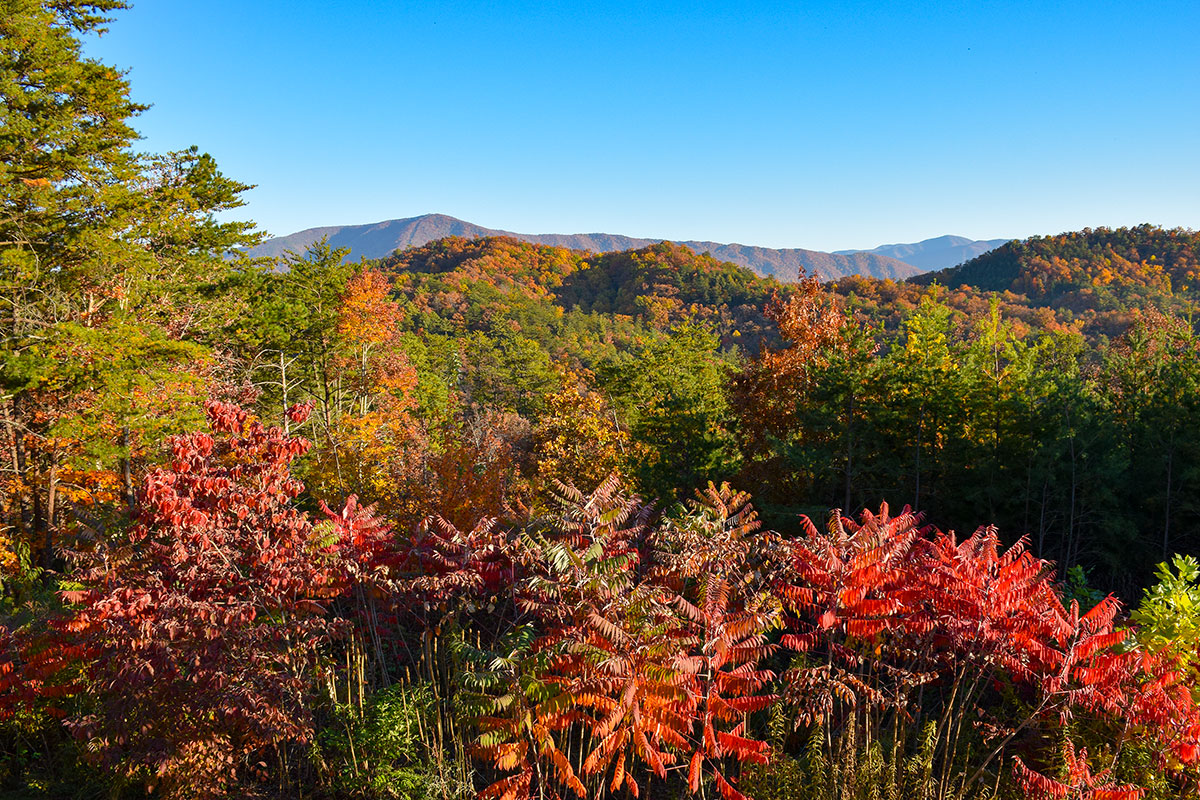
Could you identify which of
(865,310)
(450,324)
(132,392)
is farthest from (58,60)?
(865,310)

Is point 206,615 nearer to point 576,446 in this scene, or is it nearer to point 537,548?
point 537,548

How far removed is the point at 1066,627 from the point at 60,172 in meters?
19.6

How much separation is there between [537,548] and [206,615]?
2.42m

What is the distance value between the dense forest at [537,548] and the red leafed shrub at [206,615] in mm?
34

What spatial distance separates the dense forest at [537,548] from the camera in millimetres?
4133

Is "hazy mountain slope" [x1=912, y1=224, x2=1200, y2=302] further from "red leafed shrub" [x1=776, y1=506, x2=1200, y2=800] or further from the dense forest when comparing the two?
"red leafed shrub" [x1=776, y1=506, x2=1200, y2=800]

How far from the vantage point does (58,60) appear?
14.9 meters

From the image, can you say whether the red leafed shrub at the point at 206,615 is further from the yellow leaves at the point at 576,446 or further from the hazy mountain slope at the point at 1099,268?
the hazy mountain slope at the point at 1099,268

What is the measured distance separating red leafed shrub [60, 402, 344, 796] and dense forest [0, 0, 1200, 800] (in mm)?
34

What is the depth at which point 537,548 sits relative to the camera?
15.4 feet

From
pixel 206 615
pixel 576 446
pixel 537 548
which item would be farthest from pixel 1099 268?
pixel 206 615

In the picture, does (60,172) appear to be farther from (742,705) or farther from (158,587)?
(742,705)

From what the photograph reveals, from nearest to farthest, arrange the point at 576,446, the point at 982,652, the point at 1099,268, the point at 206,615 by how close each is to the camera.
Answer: the point at 982,652, the point at 206,615, the point at 576,446, the point at 1099,268

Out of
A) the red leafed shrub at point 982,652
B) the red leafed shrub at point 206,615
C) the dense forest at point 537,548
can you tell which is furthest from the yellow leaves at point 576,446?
the red leafed shrub at point 982,652
